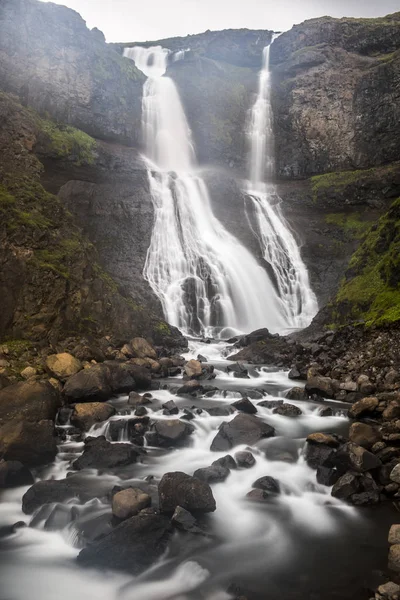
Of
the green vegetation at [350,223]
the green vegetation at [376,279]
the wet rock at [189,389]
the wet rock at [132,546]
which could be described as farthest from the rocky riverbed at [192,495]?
the green vegetation at [350,223]

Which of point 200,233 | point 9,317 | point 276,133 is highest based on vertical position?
point 276,133

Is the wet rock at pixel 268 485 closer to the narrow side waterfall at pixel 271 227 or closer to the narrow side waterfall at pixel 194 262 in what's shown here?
the narrow side waterfall at pixel 194 262

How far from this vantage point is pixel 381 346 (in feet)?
40.9

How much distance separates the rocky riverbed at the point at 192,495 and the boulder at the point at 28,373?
6 centimetres

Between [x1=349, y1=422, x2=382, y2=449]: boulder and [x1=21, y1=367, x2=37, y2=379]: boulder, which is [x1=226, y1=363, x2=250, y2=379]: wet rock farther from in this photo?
[x1=349, y1=422, x2=382, y2=449]: boulder

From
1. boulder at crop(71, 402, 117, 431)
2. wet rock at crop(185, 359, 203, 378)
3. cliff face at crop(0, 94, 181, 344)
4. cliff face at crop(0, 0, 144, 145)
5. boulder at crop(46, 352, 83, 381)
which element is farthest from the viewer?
cliff face at crop(0, 0, 144, 145)

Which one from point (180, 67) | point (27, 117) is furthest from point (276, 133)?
point (27, 117)

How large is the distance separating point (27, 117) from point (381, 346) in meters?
27.1

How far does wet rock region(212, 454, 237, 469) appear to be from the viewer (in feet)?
25.1

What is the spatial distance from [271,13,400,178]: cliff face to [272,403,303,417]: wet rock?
32795 millimetres

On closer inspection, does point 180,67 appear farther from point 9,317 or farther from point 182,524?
point 182,524

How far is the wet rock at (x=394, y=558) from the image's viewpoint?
4.88 metres

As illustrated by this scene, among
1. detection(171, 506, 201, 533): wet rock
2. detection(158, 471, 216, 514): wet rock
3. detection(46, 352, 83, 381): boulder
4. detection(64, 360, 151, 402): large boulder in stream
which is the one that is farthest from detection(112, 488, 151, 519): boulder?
detection(46, 352, 83, 381): boulder

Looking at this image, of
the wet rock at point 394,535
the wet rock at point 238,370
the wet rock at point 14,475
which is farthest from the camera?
the wet rock at point 238,370
